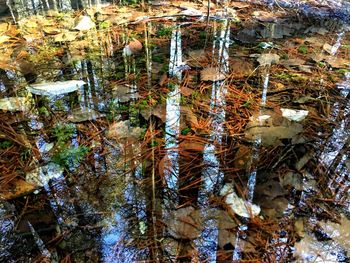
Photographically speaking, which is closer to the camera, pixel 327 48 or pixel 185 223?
pixel 185 223

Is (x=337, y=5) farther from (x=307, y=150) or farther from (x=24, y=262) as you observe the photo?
(x=24, y=262)

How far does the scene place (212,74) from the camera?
2205 mm

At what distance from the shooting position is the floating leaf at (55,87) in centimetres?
201

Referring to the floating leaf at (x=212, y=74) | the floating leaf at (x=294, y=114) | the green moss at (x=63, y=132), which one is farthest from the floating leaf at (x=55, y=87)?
the floating leaf at (x=294, y=114)

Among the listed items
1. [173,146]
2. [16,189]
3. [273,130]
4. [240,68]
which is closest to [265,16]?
[240,68]

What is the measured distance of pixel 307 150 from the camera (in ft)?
5.33

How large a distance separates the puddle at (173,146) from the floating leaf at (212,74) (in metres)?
0.01

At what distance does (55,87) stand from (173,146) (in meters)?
0.93

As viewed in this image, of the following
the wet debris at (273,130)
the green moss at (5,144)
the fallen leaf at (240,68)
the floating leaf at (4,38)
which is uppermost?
the floating leaf at (4,38)

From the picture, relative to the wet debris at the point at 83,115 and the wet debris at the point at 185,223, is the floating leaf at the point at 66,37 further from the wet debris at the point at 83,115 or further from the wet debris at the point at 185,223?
the wet debris at the point at 185,223

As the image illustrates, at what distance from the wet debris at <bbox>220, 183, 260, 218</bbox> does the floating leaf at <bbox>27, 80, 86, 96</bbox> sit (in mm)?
1205

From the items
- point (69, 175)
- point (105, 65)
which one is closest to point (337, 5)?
point (105, 65)

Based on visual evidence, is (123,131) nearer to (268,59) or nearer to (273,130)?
(273,130)

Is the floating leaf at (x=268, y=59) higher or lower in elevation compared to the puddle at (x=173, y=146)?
higher
